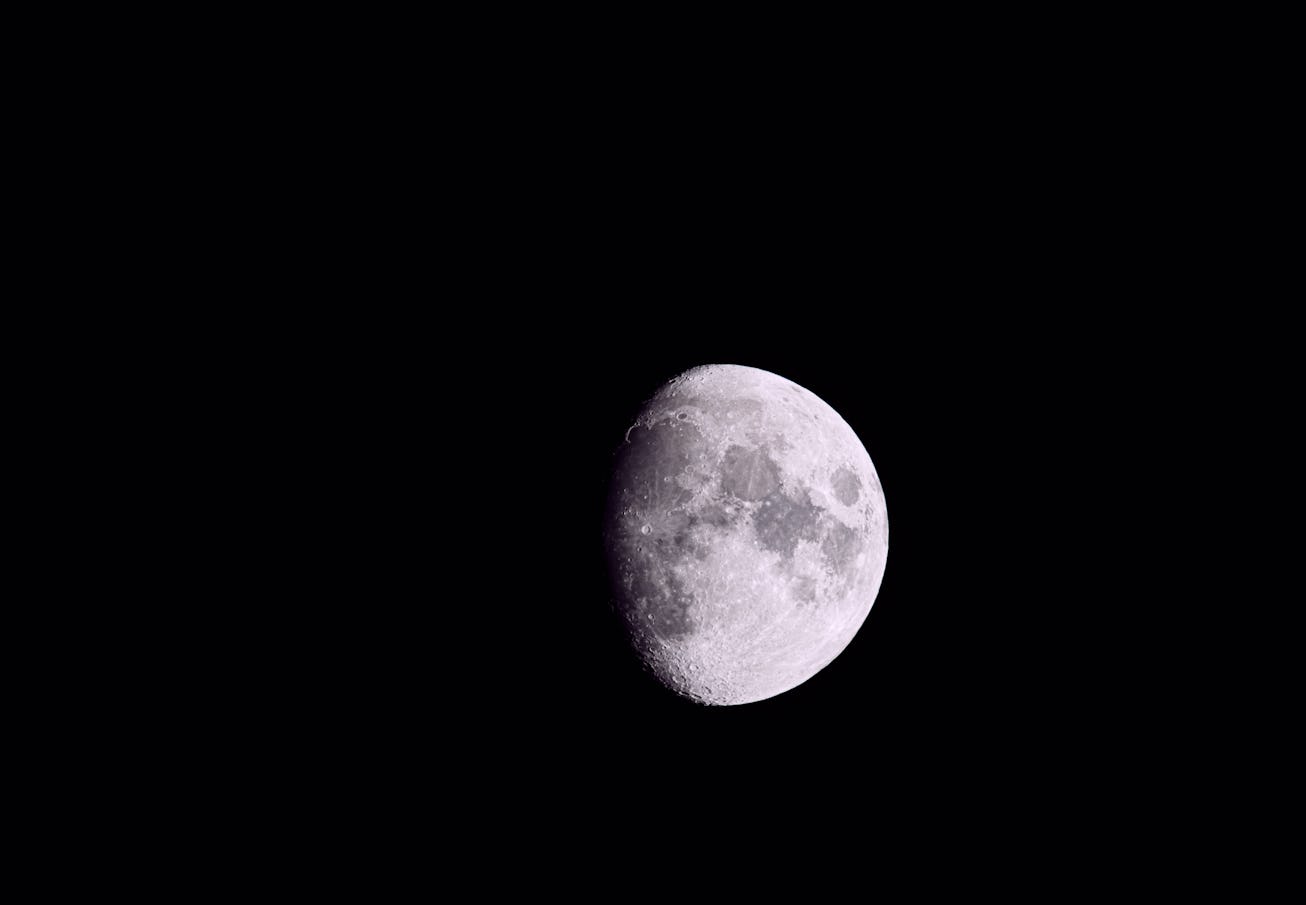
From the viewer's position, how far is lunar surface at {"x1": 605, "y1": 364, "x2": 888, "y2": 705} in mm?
2982

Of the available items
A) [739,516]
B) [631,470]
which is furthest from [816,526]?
[631,470]

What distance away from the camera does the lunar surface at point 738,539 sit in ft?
9.78

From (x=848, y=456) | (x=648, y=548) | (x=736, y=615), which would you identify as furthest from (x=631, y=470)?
(x=848, y=456)

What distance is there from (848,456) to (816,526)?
415 millimetres

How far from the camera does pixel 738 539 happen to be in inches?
116

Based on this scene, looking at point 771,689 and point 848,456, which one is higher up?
point 848,456

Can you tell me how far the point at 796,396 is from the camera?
338cm

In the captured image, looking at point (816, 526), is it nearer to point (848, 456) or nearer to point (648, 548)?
point (848, 456)

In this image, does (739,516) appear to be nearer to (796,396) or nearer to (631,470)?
(631,470)

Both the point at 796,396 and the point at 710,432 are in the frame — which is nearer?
the point at 710,432

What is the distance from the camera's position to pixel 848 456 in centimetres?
330

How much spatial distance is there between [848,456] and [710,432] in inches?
24.6

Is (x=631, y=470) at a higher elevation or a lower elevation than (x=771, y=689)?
higher

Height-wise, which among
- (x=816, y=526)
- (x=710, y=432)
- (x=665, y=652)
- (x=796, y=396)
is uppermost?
(x=796, y=396)
